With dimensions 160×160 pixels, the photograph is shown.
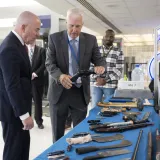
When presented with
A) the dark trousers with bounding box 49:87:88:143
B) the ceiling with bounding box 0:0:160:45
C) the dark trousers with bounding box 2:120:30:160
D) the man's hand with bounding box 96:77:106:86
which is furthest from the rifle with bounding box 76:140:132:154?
the ceiling with bounding box 0:0:160:45

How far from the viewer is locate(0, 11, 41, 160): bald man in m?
1.46

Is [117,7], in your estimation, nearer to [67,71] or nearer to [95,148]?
[67,71]

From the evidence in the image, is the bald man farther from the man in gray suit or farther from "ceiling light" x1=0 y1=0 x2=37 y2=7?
"ceiling light" x1=0 y1=0 x2=37 y2=7

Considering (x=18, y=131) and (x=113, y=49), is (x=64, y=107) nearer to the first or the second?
(x=18, y=131)

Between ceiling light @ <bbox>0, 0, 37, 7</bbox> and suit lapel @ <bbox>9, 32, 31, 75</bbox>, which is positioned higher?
ceiling light @ <bbox>0, 0, 37, 7</bbox>

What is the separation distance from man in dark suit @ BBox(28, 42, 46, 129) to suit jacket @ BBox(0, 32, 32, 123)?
2135 mm

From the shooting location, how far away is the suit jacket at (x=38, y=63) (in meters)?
3.73

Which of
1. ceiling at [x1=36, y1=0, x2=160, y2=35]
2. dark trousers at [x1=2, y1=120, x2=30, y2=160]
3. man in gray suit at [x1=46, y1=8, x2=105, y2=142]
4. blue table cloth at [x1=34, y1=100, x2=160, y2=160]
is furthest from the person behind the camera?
ceiling at [x1=36, y1=0, x2=160, y2=35]

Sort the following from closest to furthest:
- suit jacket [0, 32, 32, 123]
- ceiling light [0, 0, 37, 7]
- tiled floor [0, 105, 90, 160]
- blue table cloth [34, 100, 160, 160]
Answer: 1. blue table cloth [34, 100, 160, 160]
2. suit jacket [0, 32, 32, 123]
3. tiled floor [0, 105, 90, 160]
4. ceiling light [0, 0, 37, 7]

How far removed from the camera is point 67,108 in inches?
76.0

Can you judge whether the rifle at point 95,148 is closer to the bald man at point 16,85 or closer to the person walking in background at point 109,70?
the bald man at point 16,85

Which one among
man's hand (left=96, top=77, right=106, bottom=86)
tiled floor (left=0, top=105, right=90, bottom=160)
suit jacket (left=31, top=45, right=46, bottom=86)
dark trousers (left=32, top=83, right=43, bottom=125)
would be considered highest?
suit jacket (left=31, top=45, right=46, bottom=86)

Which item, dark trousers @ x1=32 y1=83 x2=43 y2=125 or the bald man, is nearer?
the bald man

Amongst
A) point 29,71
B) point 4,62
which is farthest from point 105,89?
point 4,62
